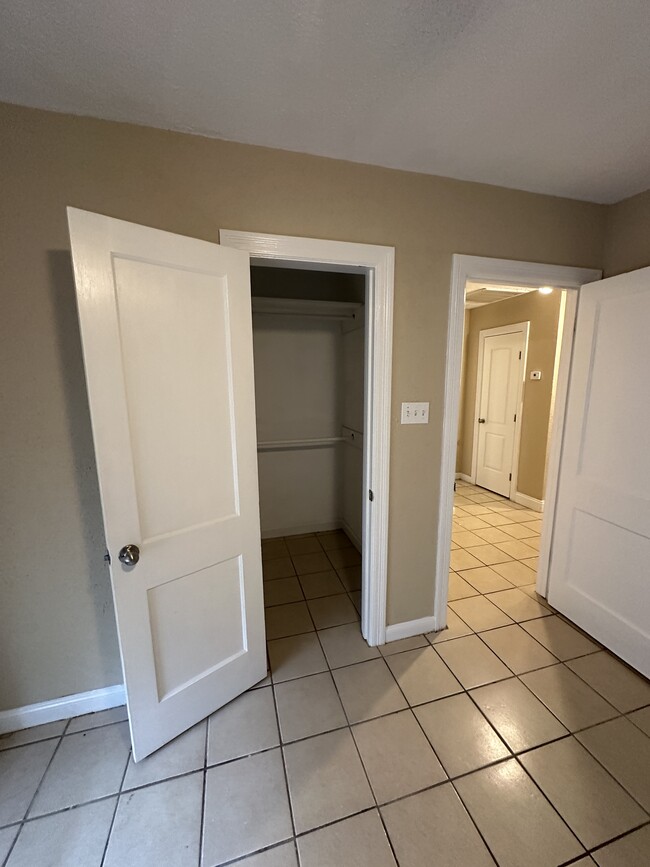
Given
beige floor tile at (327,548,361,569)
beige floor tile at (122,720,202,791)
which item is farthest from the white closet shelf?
beige floor tile at (122,720,202,791)

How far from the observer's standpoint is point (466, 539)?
3.31 m

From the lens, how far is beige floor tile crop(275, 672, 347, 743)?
1540 mm

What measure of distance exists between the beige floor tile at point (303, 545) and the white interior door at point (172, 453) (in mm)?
1424

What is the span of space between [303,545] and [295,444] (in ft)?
3.03

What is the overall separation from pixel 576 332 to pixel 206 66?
2.22m

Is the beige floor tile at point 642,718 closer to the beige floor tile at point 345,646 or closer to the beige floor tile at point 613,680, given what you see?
the beige floor tile at point 613,680

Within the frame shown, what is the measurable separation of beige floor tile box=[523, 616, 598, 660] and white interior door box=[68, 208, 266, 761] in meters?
1.71

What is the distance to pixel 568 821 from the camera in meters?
1.21

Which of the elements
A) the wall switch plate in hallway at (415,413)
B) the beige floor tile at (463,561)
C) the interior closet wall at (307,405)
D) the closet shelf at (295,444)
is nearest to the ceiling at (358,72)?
the wall switch plate in hallway at (415,413)

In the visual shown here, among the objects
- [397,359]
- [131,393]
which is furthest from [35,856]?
[397,359]

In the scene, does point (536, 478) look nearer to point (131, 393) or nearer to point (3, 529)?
point (131, 393)

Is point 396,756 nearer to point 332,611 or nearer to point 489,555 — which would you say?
point 332,611

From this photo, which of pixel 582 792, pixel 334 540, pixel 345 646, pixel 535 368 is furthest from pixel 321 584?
pixel 535 368

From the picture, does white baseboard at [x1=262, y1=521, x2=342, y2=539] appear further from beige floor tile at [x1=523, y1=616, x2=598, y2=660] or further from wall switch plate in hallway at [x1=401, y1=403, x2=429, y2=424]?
wall switch plate in hallway at [x1=401, y1=403, x2=429, y2=424]
